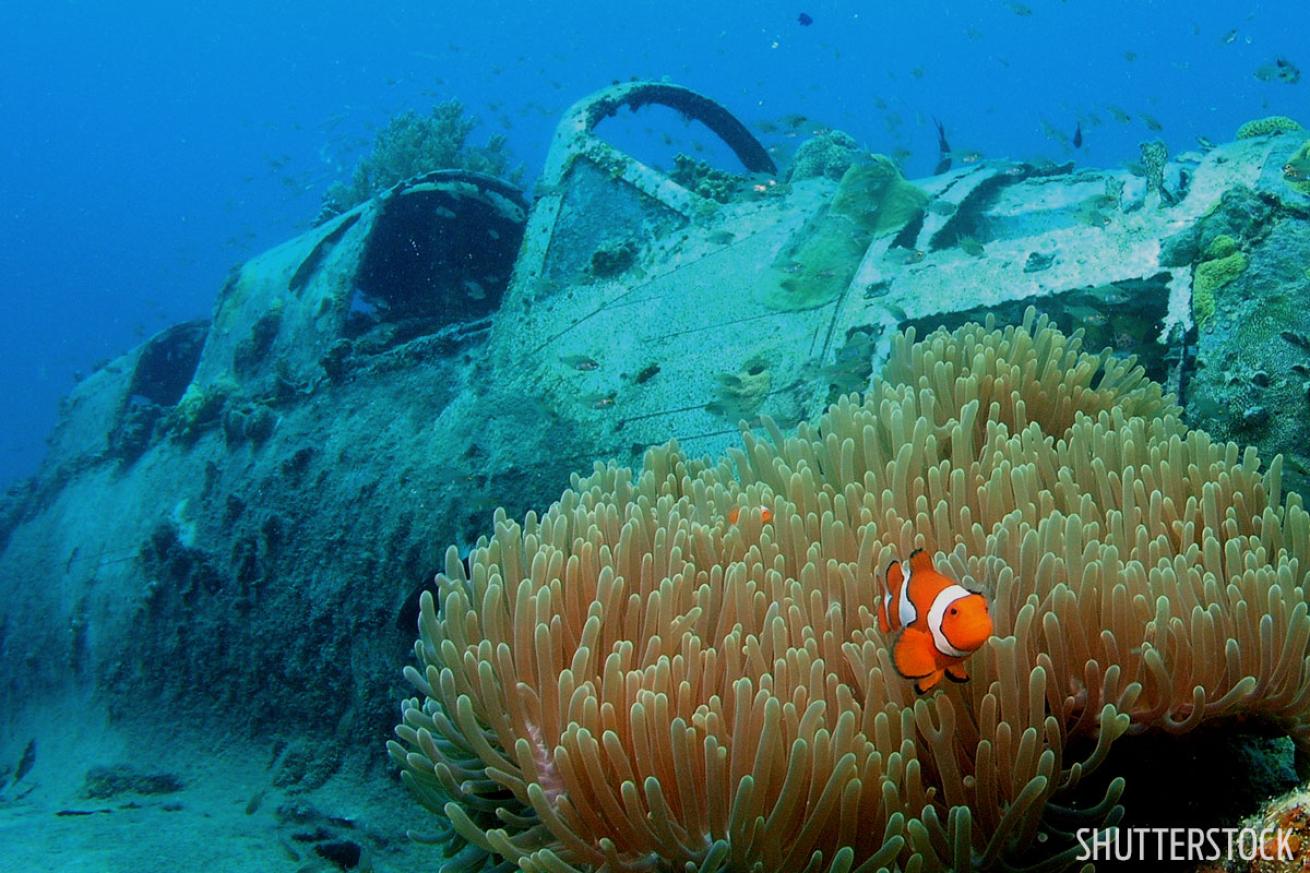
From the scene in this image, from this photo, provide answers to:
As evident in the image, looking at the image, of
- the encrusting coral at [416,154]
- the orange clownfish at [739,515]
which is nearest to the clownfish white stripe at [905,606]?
the orange clownfish at [739,515]

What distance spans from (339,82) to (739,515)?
534 ft

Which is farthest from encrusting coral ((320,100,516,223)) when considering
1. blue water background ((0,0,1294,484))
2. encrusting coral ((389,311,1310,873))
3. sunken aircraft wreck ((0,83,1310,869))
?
blue water background ((0,0,1294,484))

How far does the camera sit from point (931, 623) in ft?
5.13

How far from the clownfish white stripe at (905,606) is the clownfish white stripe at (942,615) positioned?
Result: 0.05 metres

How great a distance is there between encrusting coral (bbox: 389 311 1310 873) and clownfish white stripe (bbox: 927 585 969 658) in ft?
0.68

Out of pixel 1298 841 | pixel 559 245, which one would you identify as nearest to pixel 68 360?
pixel 559 245

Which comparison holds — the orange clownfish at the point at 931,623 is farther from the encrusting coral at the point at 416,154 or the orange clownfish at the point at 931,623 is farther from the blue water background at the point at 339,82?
the blue water background at the point at 339,82

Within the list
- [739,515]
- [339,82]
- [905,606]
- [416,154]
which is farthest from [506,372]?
[339,82]

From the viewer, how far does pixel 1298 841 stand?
123 centimetres

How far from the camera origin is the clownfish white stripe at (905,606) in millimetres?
1630

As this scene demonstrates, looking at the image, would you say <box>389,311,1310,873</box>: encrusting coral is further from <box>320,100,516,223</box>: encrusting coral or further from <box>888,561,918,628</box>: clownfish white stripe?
<box>320,100,516,223</box>: encrusting coral

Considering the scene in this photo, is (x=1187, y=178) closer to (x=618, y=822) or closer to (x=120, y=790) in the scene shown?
(x=618, y=822)

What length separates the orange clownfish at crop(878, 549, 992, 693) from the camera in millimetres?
1507

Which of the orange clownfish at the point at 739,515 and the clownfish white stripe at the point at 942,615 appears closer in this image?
the clownfish white stripe at the point at 942,615
